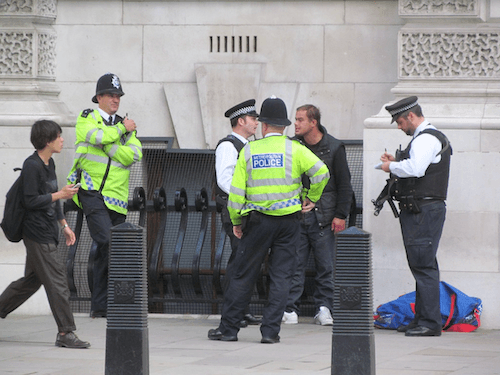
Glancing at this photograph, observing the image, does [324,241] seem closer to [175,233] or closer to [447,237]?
[447,237]

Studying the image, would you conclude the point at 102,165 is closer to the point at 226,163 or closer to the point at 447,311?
the point at 226,163

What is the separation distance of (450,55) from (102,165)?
3445 millimetres

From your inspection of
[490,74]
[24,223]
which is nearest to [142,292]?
[24,223]

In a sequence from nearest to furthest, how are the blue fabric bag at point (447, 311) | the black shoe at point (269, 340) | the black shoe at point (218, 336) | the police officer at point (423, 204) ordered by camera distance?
the black shoe at point (269, 340)
the black shoe at point (218, 336)
the police officer at point (423, 204)
the blue fabric bag at point (447, 311)

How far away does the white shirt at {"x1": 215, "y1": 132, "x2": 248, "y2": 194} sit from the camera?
8.73 m

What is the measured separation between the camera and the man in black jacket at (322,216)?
9484 mm

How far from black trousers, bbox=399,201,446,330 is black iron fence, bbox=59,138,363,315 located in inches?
52.1

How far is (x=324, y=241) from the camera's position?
31.5 ft

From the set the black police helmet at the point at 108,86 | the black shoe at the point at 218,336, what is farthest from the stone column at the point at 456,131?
the black police helmet at the point at 108,86

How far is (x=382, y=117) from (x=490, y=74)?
1.08m

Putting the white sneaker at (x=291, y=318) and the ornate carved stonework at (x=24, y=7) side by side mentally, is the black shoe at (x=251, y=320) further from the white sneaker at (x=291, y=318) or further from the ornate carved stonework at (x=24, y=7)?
the ornate carved stonework at (x=24, y=7)

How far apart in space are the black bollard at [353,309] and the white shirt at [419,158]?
7.48ft

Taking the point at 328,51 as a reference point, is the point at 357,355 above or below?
below

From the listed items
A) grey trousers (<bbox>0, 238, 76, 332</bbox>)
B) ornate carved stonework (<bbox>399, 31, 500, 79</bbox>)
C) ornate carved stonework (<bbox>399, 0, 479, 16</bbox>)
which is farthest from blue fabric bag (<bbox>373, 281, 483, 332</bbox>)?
grey trousers (<bbox>0, 238, 76, 332</bbox>)
